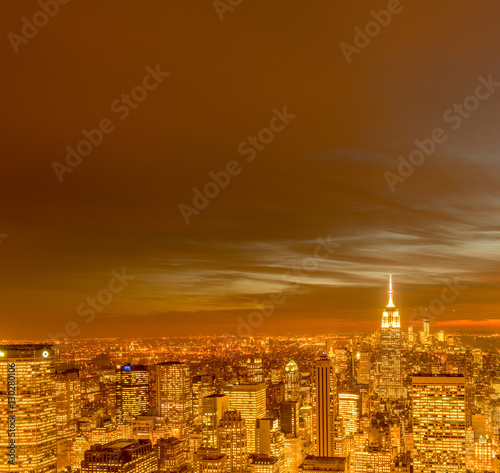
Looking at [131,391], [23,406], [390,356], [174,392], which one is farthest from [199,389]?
[23,406]

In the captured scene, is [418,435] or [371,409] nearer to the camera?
[418,435]

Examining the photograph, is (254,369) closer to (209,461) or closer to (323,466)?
(209,461)

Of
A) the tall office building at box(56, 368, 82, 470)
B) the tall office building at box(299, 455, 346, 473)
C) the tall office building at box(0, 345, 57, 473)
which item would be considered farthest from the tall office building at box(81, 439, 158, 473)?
the tall office building at box(56, 368, 82, 470)

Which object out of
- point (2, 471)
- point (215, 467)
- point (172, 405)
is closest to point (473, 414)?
point (215, 467)

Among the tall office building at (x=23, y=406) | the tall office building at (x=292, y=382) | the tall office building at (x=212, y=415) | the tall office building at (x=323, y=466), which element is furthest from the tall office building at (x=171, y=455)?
the tall office building at (x=292, y=382)

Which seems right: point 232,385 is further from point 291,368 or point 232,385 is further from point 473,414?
point 473,414

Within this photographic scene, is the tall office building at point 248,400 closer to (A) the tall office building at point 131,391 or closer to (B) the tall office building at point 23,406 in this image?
(A) the tall office building at point 131,391

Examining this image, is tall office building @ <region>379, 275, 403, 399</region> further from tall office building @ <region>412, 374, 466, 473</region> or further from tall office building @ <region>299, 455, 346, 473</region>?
tall office building @ <region>299, 455, 346, 473</region>
